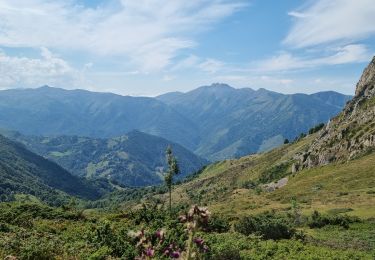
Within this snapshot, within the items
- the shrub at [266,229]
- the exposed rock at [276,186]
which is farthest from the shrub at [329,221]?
the exposed rock at [276,186]

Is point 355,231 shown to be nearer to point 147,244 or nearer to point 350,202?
point 350,202

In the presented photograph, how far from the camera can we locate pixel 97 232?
103ft

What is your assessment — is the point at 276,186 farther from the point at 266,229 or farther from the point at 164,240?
the point at 164,240

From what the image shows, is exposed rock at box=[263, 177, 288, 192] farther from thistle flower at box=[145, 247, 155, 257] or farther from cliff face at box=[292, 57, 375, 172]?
thistle flower at box=[145, 247, 155, 257]

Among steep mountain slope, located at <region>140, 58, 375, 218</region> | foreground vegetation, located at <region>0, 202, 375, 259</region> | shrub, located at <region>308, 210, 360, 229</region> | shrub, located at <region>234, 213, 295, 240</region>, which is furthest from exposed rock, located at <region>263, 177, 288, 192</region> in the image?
shrub, located at <region>234, 213, 295, 240</region>

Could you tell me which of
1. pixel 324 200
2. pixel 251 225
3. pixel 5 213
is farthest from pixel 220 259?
pixel 324 200

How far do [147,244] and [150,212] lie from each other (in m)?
40.8

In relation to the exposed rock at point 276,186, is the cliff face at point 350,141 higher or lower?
higher

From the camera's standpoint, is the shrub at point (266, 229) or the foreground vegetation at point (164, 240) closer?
the foreground vegetation at point (164, 240)

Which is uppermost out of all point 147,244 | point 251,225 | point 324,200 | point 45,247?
point 147,244

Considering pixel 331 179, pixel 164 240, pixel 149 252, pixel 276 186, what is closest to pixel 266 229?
pixel 164 240

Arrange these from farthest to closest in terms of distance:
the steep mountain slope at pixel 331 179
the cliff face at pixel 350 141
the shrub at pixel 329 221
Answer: the cliff face at pixel 350 141, the steep mountain slope at pixel 331 179, the shrub at pixel 329 221

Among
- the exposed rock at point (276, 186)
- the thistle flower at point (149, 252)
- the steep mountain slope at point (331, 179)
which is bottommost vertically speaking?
the exposed rock at point (276, 186)

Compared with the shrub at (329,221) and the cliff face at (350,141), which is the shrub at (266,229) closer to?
the shrub at (329,221)
